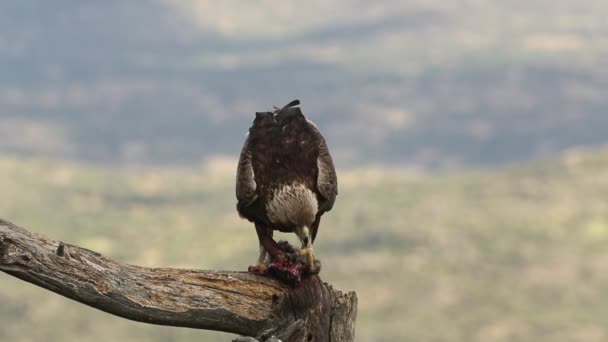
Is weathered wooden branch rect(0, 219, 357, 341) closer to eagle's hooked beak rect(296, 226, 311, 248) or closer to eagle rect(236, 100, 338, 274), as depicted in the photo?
eagle's hooked beak rect(296, 226, 311, 248)

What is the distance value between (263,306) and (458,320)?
16023 centimetres

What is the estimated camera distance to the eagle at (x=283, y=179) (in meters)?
13.8

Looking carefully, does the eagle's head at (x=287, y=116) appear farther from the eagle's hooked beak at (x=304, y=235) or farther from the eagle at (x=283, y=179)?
the eagle's hooked beak at (x=304, y=235)

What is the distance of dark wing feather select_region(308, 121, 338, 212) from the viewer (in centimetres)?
1434

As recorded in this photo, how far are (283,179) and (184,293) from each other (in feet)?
9.68

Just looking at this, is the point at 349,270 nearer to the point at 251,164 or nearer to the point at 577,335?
the point at 577,335

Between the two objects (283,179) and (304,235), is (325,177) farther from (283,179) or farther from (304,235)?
(304,235)

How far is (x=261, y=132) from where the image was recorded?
14.6 metres

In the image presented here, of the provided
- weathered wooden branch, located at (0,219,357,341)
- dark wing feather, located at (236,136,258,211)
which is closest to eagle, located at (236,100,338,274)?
dark wing feather, located at (236,136,258,211)

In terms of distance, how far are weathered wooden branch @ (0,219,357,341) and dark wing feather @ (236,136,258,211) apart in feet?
6.39

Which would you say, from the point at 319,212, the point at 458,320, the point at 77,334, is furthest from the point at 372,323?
the point at 319,212

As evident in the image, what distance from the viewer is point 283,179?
13930mm

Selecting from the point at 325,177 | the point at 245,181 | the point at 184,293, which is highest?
the point at 325,177

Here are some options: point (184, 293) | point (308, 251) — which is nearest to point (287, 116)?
point (308, 251)
